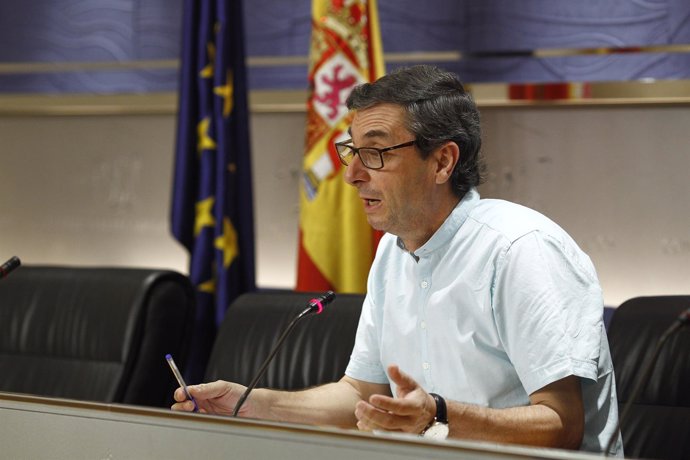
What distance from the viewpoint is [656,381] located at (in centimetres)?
208

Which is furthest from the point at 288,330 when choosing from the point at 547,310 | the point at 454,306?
the point at 547,310

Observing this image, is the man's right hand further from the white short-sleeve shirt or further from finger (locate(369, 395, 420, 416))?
finger (locate(369, 395, 420, 416))

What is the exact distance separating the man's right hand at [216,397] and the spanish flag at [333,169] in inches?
58.6

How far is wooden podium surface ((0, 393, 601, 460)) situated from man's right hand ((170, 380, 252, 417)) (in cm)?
55

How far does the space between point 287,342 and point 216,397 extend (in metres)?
0.60

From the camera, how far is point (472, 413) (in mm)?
1680

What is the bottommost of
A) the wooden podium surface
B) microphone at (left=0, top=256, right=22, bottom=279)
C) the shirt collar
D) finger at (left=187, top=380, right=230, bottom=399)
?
finger at (left=187, top=380, right=230, bottom=399)

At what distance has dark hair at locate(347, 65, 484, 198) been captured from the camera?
79.7 inches

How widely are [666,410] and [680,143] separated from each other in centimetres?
162

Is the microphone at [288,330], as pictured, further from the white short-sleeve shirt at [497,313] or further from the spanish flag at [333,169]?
the spanish flag at [333,169]

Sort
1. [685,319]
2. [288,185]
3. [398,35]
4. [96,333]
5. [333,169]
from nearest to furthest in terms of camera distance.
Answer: [685,319] → [96,333] → [333,169] → [398,35] → [288,185]

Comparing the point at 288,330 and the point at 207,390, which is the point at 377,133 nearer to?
the point at 288,330

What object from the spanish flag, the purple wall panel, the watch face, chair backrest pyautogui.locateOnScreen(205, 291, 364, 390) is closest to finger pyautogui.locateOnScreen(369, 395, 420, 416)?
the watch face

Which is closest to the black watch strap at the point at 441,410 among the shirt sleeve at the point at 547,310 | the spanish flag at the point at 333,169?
the shirt sleeve at the point at 547,310
